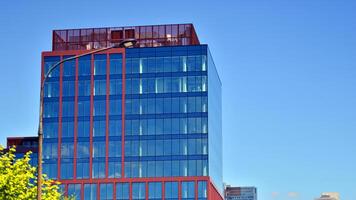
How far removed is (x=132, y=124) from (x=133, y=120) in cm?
67

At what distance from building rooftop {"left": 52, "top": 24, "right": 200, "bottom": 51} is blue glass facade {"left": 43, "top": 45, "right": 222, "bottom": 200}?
3.23 meters

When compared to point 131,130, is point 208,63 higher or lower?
higher

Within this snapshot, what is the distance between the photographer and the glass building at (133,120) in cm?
14188

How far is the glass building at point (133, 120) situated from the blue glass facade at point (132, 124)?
16cm

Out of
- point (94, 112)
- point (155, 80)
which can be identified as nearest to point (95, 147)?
point (94, 112)

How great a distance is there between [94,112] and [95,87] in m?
4.13

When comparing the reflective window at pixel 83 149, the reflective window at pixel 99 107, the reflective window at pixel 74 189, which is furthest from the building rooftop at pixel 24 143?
the reflective window at pixel 99 107

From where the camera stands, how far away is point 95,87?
146000 millimetres

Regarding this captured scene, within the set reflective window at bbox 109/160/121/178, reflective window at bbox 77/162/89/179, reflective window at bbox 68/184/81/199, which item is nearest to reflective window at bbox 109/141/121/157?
reflective window at bbox 109/160/121/178

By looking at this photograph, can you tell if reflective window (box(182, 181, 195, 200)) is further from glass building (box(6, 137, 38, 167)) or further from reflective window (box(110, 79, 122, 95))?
glass building (box(6, 137, 38, 167))

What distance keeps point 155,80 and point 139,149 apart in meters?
11.5

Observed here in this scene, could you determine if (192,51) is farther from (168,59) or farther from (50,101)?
(50,101)

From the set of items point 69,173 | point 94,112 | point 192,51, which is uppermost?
point 192,51

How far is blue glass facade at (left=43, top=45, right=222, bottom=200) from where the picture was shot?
14188cm
